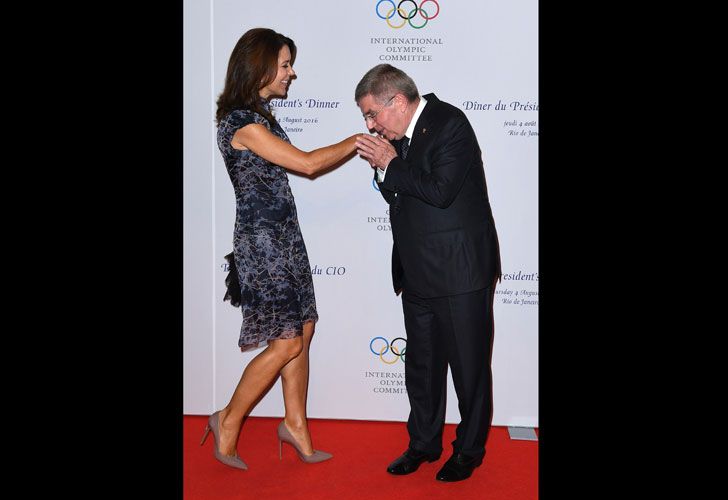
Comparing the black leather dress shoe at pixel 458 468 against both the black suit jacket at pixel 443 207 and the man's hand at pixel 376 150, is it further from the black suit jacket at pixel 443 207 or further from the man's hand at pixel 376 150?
the man's hand at pixel 376 150

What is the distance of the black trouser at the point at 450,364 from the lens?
10.1ft

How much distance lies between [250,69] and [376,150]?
26.5 inches

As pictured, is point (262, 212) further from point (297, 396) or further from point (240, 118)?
point (297, 396)

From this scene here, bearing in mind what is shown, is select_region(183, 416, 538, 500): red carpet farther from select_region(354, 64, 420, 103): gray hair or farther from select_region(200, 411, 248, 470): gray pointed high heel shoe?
select_region(354, 64, 420, 103): gray hair

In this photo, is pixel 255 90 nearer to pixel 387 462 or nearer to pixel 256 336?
pixel 256 336

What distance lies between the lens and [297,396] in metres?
3.39

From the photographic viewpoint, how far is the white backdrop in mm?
3752

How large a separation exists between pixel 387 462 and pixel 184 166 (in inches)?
78.5

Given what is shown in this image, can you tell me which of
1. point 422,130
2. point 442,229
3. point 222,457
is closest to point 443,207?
point 442,229

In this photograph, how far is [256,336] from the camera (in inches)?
124

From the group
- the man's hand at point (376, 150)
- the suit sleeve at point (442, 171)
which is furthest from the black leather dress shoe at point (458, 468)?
the man's hand at point (376, 150)

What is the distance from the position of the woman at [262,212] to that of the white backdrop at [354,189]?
658 mm

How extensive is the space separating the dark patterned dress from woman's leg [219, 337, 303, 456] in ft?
0.22

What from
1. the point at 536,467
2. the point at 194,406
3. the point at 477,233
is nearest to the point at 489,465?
the point at 536,467
